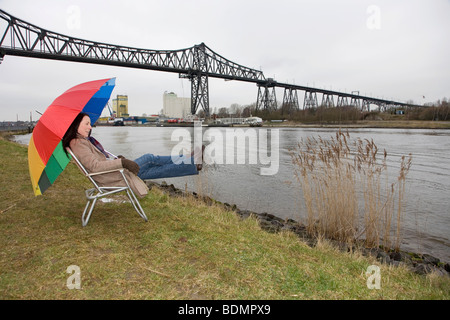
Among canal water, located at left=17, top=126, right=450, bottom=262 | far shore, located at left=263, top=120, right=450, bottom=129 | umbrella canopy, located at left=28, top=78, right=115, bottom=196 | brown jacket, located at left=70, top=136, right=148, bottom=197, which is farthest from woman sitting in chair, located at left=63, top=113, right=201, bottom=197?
far shore, located at left=263, top=120, right=450, bottom=129

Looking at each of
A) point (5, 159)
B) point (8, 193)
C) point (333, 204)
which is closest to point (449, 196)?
point (333, 204)

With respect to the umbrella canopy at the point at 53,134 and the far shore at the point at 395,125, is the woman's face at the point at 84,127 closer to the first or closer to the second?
the umbrella canopy at the point at 53,134

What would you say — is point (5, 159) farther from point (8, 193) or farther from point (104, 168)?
point (104, 168)

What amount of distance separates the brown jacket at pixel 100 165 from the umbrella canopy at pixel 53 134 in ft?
0.59

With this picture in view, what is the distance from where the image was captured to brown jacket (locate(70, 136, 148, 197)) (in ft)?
9.78

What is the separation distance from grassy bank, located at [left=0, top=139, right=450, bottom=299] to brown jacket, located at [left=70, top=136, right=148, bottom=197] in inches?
18.9

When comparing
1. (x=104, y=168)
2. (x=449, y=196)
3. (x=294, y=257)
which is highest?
(x=104, y=168)

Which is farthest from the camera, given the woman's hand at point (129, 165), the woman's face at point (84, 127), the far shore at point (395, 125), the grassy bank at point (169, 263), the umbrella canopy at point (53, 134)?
the far shore at point (395, 125)

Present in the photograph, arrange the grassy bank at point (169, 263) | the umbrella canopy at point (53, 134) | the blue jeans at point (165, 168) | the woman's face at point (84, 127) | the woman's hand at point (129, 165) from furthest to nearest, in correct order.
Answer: the blue jeans at point (165, 168) < the woman's face at point (84, 127) < the woman's hand at point (129, 165) < the umbrella canopy at point (53, 134) < the grassy bank at point (169, 263)

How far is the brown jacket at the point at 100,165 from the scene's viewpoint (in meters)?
2.98

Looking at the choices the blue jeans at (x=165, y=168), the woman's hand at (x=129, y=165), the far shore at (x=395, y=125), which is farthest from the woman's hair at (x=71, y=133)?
the far shore at (x=395, y=125)
